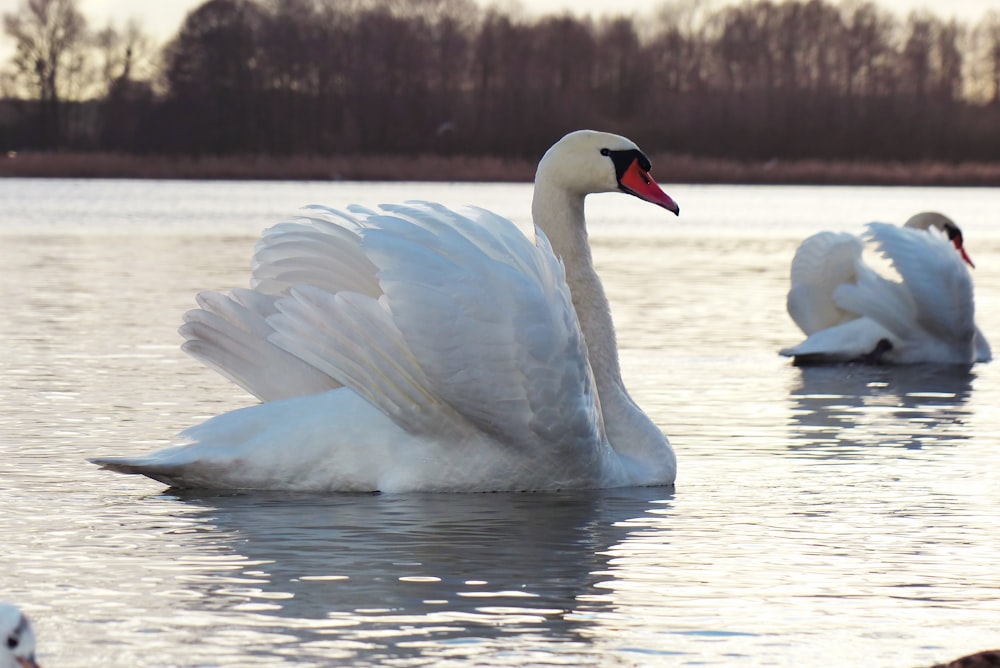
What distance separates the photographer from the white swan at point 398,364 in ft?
23.9

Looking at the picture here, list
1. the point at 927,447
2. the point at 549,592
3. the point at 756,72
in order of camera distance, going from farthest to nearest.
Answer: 1. the point at 756,72
2. the point at 927,447
3. the point at 549,592

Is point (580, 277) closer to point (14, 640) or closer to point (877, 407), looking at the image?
point (877, 407)

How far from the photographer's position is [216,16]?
75.0 meters

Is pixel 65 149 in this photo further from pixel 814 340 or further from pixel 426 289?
pixel 426 289

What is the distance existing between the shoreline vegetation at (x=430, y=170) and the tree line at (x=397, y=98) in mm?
1721

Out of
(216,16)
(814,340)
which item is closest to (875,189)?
(216,16)

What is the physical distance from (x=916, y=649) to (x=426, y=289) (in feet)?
8.19

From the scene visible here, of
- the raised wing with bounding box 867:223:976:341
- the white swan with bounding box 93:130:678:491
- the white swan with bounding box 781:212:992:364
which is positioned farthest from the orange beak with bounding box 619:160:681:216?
the raised wing with bounding box 867:223:976:341

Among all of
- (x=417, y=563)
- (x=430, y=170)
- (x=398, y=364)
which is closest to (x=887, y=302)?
(x=398, y=364)

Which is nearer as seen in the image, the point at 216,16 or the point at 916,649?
the point at 916,649

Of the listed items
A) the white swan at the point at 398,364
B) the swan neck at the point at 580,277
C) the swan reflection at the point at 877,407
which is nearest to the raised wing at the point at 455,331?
the white swan at the point at 398,364

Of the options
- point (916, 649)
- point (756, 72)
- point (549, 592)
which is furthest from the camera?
point (756, 72)

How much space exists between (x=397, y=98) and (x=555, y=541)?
67.2 m

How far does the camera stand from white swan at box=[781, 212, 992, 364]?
13.2 m
